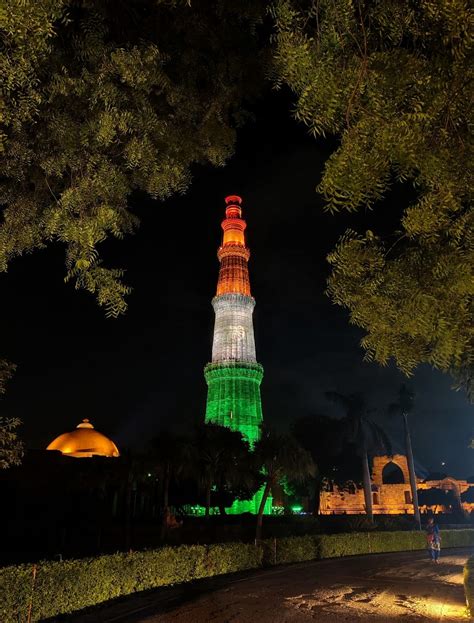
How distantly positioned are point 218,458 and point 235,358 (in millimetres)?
24075

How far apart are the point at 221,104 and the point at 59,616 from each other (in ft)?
36.0

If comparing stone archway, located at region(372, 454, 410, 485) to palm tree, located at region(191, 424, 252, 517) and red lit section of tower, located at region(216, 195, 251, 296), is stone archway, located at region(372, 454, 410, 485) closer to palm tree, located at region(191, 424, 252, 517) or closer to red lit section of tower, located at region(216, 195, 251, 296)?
red lit section of tower, located at region(216, 195, 251, 296)

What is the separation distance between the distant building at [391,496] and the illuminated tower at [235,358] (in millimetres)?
26565

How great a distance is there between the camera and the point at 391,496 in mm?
77375

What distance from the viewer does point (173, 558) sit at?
54.9 feet

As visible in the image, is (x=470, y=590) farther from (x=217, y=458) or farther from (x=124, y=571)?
(x=217, y=458)

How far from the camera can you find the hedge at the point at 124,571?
10258 mm

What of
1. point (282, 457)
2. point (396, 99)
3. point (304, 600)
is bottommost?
point (304, 600)

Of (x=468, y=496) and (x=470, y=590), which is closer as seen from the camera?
(x=470, y=590)

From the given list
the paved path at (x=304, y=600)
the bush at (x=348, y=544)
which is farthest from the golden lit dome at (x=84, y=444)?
the paved path at (x=304, y=600)

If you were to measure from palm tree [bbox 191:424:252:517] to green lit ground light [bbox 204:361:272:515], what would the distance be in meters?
19.4

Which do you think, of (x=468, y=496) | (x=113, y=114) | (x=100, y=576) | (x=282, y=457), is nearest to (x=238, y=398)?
(x=282, y=457)

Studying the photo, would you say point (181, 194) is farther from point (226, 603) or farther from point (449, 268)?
point (226, 603)

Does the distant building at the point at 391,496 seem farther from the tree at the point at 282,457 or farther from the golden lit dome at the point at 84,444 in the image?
the tree at the point at 282,457
